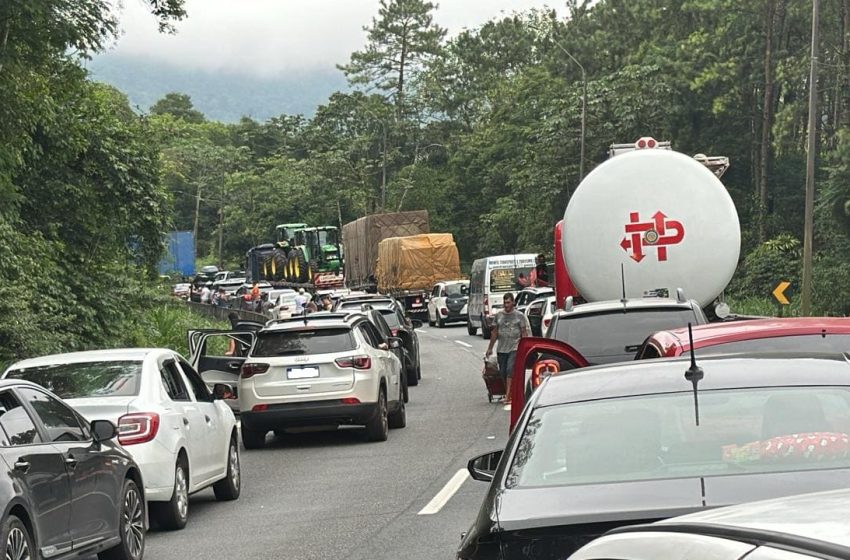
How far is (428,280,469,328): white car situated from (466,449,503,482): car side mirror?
4590cm

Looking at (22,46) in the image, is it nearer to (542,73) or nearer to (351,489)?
(351,489)

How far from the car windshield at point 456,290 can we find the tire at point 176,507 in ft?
135

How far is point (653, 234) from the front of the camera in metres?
18.0

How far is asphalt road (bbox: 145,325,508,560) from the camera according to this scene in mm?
10383

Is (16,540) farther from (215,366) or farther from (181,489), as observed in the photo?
(215,366)

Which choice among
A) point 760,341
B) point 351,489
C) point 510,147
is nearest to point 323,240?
point 510,147

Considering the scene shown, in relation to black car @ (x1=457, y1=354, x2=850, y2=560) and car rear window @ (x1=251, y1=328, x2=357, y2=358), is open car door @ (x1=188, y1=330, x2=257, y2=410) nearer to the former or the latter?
car rear window @ (x1=251, y1=328, x2=357, y2=358)

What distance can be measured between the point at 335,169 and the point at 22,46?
281ft

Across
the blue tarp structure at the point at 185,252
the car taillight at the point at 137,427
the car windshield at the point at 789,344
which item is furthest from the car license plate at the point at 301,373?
the blue tarp structure at the point at 185,252

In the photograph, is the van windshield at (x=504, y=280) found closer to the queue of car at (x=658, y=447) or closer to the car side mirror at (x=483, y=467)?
the car side mirror at (x=483, y=467)

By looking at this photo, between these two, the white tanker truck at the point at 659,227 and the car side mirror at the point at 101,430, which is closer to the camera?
the car side mirror at the point at 101,430

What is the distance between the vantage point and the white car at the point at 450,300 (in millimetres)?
53031

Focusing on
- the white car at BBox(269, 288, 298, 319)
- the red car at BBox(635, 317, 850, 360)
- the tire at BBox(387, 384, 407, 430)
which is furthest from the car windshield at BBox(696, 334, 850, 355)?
the white car at BBox(269, 288, 298, 319)

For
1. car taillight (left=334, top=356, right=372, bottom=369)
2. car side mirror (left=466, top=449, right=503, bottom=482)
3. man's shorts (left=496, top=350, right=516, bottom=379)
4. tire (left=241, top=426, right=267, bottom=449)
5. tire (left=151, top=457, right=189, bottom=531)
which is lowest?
tire (left=241, top=426, right=267, bottom=449)
